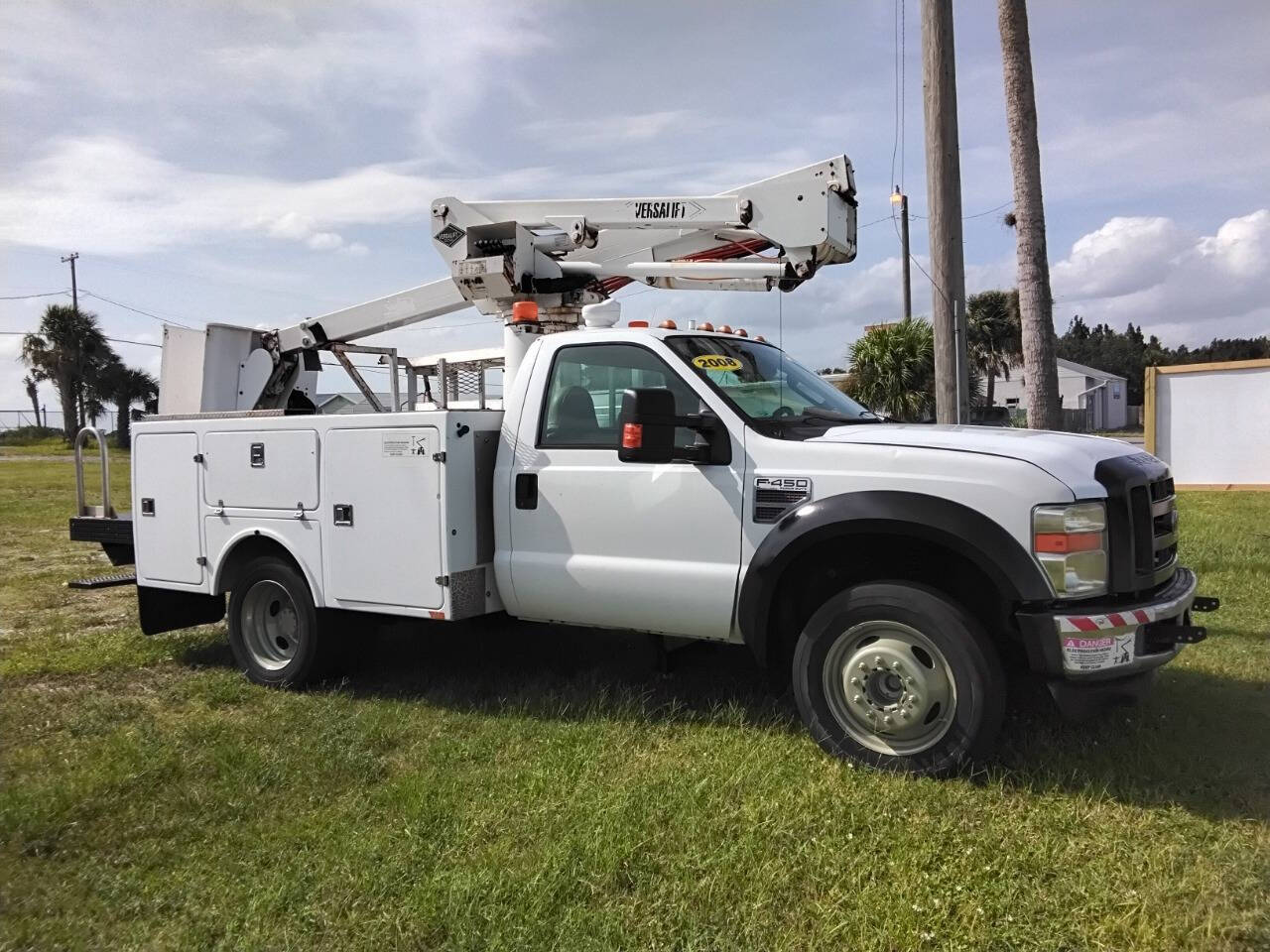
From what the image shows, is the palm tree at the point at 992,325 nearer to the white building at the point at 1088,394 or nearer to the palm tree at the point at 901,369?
the white building at the point at 1088,394

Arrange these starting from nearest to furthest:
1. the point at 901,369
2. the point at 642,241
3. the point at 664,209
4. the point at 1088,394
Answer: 1. the point at 664,209
2. the point at 642,241
3. the point at 901,369
4. the point at 1088,394

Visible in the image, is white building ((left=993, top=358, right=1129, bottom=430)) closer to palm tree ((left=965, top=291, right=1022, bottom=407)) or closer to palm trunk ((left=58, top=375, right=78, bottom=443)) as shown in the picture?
palm tree ((left=965, top=291, right=1022, bottom=407))

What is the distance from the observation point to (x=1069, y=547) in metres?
3.94

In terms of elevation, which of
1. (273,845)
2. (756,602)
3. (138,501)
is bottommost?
(273,845)

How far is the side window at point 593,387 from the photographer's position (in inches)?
200

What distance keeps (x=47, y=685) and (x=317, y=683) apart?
1721 millimetres

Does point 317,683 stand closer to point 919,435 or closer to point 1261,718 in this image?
point 919,435

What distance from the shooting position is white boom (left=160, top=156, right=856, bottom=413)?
5848 mm

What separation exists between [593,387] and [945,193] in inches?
154

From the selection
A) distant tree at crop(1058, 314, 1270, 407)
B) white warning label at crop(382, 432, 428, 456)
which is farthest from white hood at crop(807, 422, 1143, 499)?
distant tree at crop(1058, 314, 1270, 407)

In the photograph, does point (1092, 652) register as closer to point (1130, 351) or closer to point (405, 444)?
point (405, 444)

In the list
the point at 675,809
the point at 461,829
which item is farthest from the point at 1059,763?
the point at 461,829

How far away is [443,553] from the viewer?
522cm

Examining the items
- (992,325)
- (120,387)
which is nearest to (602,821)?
(992,325)
